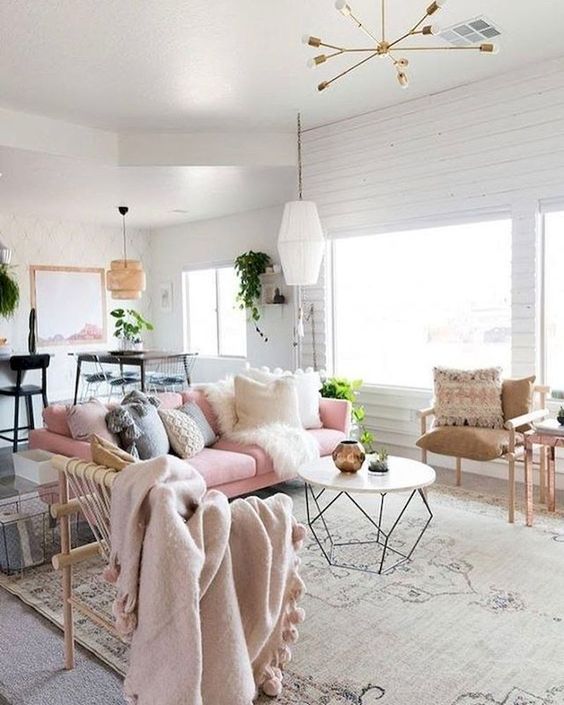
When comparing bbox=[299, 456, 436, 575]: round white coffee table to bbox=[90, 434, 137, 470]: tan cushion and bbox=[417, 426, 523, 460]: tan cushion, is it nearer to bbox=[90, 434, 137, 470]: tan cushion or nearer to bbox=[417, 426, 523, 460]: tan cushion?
bbox=[417, 426, 523, 460]: tan cushion

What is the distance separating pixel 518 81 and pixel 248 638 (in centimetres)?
431

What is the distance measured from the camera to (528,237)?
178 inches

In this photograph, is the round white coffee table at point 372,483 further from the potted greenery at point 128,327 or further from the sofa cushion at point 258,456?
the potted greenery at point 128,327

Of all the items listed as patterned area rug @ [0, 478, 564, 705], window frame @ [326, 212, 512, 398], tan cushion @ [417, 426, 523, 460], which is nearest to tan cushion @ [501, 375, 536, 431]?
tan cushion @ [417, 426, 523, 460]

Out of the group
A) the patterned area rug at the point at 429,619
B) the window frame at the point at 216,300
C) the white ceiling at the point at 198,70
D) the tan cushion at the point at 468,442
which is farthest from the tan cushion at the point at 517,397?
the window frame at the point at 216,300

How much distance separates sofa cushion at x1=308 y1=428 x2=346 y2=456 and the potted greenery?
12.3 ft

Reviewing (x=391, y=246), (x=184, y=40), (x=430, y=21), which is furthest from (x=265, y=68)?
(x=391, y=246)

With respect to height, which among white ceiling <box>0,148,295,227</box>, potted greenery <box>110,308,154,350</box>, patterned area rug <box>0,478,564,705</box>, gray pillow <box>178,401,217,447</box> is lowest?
patterned area rug <box>0,478,564,705</box>

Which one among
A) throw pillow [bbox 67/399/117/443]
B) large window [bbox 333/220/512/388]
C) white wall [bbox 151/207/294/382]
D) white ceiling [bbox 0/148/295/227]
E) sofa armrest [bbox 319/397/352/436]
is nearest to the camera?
throw pillow [bbox 67/399/117/443]

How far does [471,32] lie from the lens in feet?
12.6

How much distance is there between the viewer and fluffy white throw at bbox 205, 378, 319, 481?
3.98 m

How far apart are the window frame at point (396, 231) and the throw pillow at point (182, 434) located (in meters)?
2.22

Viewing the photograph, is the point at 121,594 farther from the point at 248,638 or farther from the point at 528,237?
the point at 528,237

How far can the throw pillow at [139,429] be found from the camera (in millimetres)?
3547
